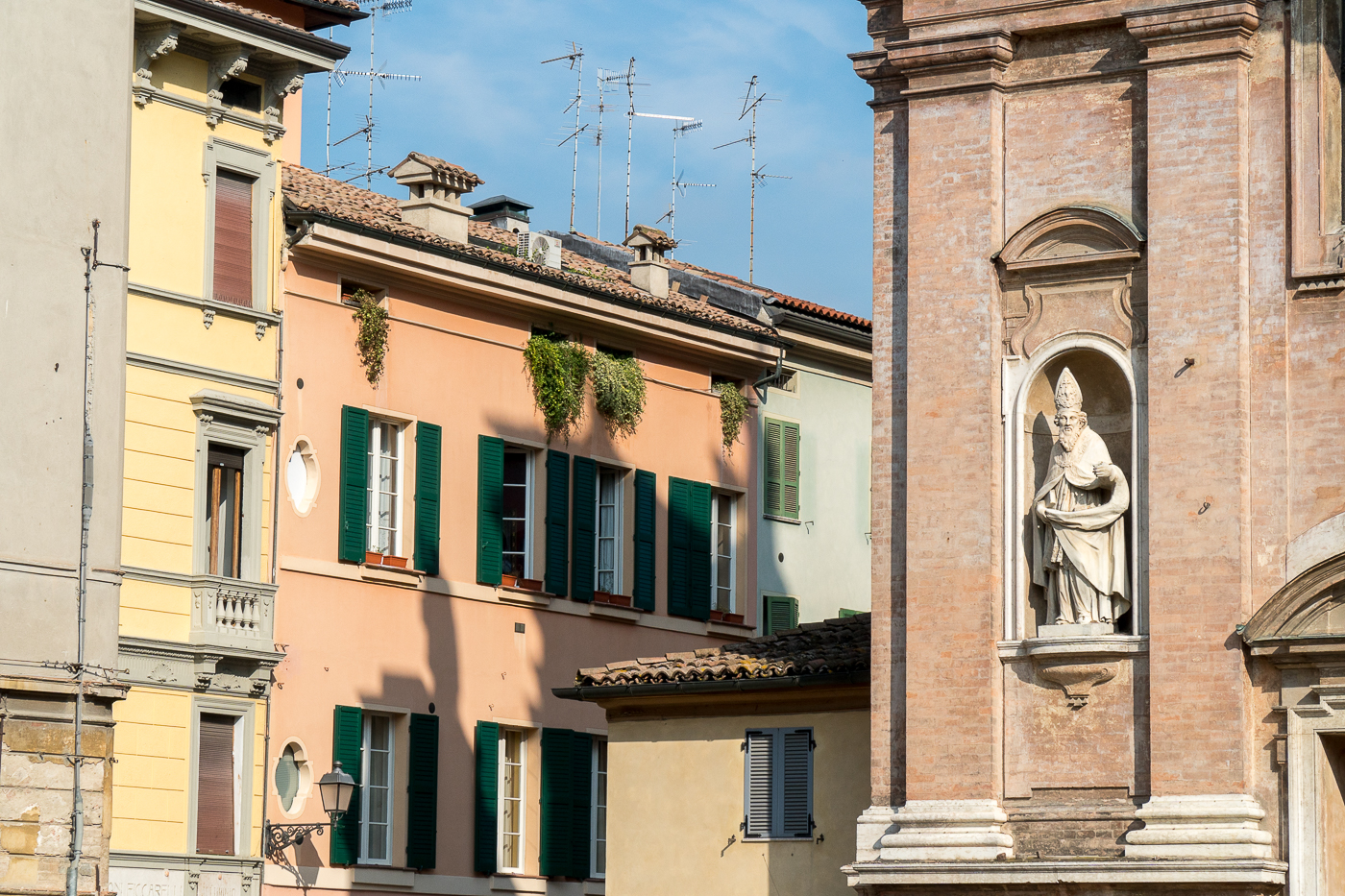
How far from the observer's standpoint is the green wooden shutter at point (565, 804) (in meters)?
28.6

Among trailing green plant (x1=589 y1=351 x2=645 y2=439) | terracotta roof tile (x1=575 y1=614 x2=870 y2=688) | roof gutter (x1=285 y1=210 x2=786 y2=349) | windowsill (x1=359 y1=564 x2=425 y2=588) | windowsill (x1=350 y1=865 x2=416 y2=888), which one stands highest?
roof gutter (x1=285 y1=210 x2=786 y2=349)

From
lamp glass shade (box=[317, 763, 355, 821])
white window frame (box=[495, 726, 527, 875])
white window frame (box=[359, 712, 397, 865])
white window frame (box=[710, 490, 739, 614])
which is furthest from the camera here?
white window frame (box=[710, 490, 739, 614])

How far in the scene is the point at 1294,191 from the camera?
705 inches

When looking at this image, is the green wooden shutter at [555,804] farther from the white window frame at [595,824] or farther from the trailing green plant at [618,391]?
the trailing green plant at [618,391]

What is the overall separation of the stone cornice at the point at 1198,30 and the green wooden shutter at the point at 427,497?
38.1 feet

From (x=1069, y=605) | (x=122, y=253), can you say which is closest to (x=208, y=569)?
(x=122, y=253)

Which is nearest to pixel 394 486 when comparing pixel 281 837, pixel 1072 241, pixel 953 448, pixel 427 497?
pixel 427 497

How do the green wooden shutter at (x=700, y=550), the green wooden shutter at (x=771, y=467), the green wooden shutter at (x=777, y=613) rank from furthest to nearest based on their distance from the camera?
the green wooden shutter at (x=771, y=467) < the green wooden shutter at (x=777, y=613) < the green wooden shutter at (x=700, y=550)

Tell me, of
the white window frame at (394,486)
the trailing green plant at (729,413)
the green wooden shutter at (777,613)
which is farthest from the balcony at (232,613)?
the green wooden shutter at (777,613)

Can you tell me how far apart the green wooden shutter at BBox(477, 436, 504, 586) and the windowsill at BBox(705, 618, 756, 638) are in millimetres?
3837

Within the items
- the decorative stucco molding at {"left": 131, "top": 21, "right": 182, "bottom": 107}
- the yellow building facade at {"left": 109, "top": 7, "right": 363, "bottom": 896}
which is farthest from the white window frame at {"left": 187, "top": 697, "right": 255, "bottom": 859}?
the decorative stucco molding at {"left": 131, "top": 21, "right": 182, "bottom": 107}

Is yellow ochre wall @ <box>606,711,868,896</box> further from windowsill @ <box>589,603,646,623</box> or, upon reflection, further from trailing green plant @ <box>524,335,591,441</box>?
trailing green plant @ <box>524,335,591,441</box>

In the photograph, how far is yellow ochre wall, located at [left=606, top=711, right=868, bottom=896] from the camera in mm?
20406

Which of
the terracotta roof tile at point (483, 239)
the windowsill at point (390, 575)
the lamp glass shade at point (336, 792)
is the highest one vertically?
the terracotta roof tile at point (483, 239)
